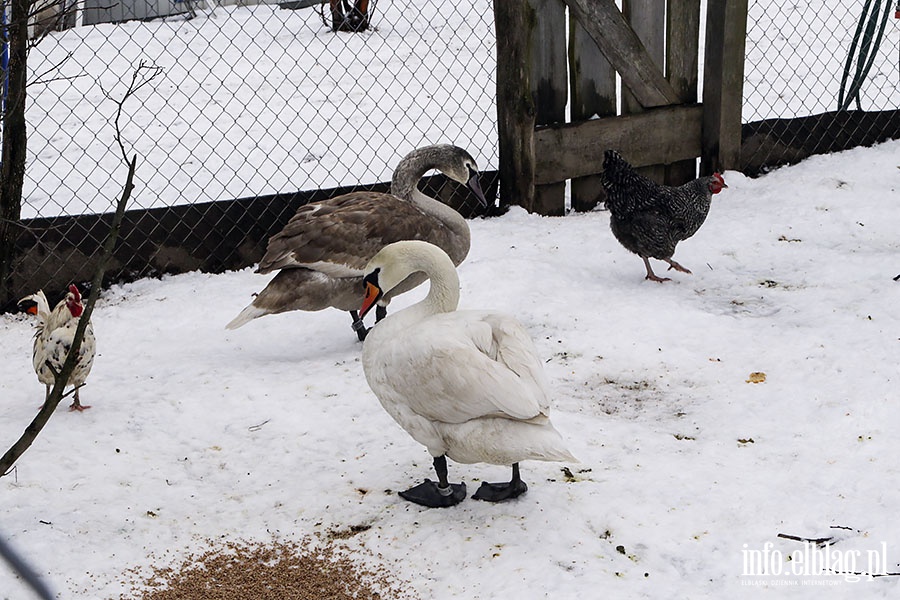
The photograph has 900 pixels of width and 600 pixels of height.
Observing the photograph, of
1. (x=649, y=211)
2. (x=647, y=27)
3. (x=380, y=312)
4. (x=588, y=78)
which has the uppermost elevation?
(x=647, y=27)

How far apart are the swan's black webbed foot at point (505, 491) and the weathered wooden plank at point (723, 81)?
4.32 metres

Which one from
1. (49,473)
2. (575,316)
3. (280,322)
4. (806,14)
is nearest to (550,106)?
(575,316)

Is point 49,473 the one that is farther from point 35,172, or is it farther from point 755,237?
point 755,237

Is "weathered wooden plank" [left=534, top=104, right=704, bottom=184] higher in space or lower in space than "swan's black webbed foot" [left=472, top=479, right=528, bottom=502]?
higher

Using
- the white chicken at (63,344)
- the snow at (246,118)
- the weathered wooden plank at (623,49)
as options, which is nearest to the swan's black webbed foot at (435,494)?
the white chicken at (63,344)

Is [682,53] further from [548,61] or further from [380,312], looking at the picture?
[380,312]

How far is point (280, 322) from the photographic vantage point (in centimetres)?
556

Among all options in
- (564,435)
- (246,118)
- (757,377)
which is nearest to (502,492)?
(564,435)

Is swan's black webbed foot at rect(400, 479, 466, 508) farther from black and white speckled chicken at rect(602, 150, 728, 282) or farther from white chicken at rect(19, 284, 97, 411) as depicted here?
black and white speckled chicken at rect(602, 150, 728, 282)

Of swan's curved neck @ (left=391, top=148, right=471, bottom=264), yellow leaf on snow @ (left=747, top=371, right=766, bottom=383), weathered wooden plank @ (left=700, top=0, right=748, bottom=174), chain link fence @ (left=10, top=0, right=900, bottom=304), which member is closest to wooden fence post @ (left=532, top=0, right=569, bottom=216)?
chain link fence @ (left=10, top=0, right=900, bottom=304)

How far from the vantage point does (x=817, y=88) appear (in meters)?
9.48

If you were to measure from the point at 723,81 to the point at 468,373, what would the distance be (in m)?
4.55

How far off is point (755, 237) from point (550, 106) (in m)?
1.56

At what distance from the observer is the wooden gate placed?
6.62m
